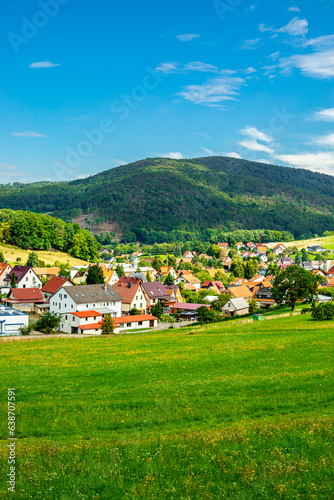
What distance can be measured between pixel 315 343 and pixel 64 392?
17149mm

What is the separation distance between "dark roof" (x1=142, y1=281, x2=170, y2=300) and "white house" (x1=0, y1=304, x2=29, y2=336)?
28131 mm

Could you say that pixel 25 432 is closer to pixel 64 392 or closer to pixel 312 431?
pixel 64 392

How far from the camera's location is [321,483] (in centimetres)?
786

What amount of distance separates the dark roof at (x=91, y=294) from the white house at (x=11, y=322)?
30.7ft

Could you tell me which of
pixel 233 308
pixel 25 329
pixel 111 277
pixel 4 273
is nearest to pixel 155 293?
pixel 233 308

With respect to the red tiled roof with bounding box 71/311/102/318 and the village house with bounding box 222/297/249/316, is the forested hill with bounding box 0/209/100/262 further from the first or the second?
the red tiled roof with bounding box 71/311/102/318

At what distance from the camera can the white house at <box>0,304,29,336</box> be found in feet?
151

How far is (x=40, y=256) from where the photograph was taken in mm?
122812

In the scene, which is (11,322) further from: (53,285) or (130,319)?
(53,285)

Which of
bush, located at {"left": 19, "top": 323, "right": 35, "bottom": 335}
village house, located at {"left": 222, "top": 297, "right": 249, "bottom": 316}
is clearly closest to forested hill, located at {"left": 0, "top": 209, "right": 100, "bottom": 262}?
village house, located at {"left": 222, "top": 297, "right": 249, "bottom": 316}

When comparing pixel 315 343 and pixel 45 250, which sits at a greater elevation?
pixel 45 250

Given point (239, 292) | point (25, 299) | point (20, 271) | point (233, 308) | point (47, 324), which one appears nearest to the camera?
point (47, 324)

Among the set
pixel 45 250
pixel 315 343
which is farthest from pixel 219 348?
pixel 45 250

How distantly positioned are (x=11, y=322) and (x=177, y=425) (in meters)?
39.2
